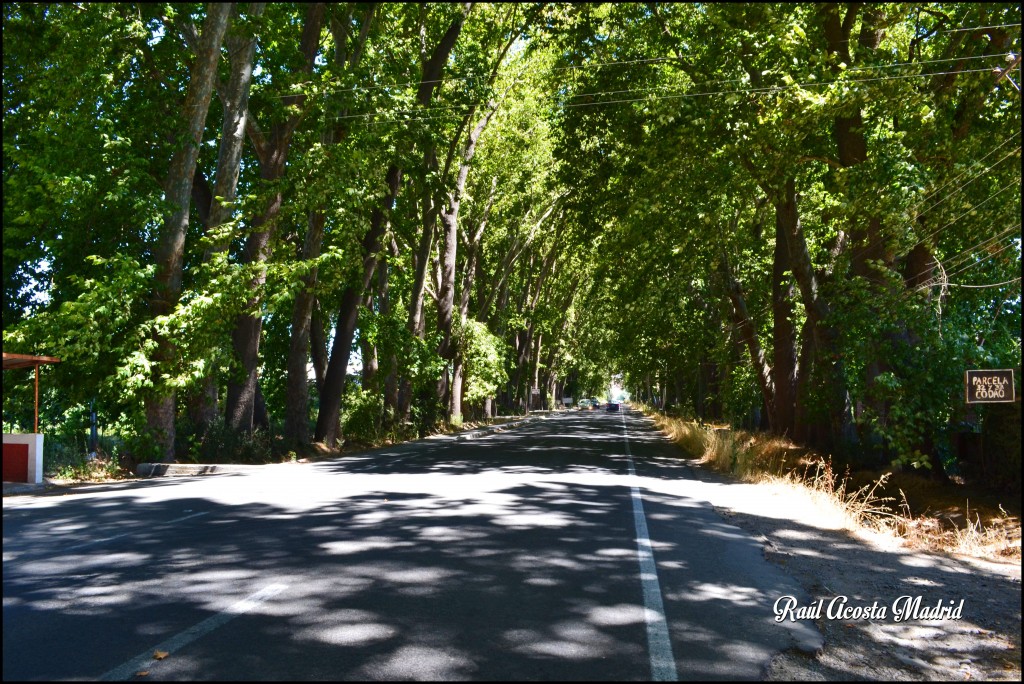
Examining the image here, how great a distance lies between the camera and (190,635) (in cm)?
543

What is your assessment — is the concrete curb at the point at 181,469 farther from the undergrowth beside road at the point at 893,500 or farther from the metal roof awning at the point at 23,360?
the undergrowth beside road at the point at 893,500

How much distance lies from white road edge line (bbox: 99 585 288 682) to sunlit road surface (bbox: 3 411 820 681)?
0.07ft

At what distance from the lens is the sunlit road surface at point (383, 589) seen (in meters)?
5.02

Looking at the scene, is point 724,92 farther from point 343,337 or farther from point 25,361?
point 343,337

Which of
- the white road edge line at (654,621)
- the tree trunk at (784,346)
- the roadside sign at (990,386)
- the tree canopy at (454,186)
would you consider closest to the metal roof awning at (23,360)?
the tree canopy at (454,186)

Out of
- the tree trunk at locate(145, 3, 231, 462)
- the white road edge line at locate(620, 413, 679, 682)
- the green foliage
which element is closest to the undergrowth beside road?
the white road edge line at locate(620, 413, 679, 682)

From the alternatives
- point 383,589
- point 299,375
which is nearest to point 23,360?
point 299,375

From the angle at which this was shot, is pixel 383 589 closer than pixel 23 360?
Yes

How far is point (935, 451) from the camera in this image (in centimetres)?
1695

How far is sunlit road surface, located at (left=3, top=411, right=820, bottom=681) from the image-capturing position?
197 inches

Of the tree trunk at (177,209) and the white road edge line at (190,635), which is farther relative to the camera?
the tree trunk at (177,209)

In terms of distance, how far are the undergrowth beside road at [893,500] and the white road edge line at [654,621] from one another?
366 cm

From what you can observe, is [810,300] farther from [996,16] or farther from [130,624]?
[130,624]

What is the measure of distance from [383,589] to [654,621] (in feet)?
7.12
